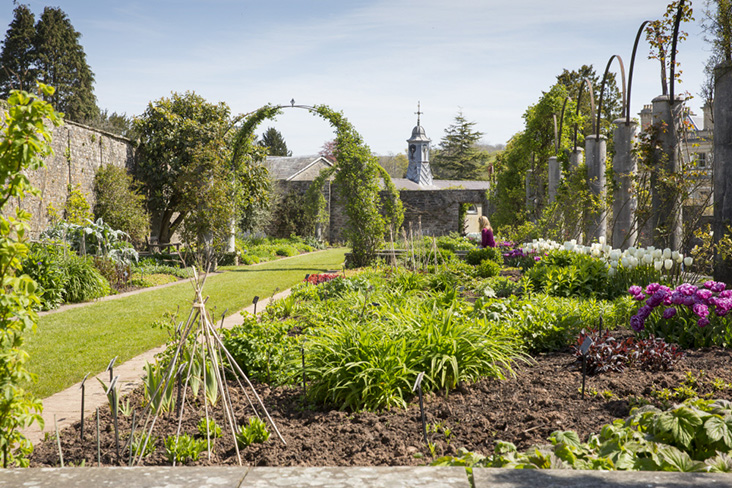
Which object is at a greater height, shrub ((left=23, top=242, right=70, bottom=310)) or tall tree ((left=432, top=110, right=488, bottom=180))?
tall tree ((left=432, top=110, right=488, bottom=180))

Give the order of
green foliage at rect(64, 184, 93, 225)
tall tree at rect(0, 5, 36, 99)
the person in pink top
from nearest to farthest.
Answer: the person in pink top → green foliage at rect(64, 184, 93, 225) → tall tree at rect(0, 5, 36, 99)

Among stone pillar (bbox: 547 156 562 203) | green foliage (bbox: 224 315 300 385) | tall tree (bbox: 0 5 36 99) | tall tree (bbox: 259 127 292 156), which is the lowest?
green foliage (bbox: 224 315 300 385)

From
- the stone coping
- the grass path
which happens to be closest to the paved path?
the grass path

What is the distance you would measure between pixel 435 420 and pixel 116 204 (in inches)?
452

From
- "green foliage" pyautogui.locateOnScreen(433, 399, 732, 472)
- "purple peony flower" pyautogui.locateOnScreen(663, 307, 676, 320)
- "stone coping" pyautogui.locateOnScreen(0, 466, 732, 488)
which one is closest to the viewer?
"stone coping" pyautogui.locateOnScreen(0, 466, 732, 488)

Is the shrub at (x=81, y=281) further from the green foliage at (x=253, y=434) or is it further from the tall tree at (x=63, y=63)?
the tall tree at (x=63, y=63)

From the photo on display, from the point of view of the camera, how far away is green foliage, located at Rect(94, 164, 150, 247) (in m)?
12.6

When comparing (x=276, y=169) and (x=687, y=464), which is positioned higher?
(x=276, y=169)

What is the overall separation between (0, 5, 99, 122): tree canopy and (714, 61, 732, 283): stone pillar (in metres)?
30.2

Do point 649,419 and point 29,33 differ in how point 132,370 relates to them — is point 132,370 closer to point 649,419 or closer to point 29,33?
point 649,419

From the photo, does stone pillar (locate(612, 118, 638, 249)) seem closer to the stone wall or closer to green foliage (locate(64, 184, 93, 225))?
the stone wall

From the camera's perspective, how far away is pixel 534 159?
50.9ft

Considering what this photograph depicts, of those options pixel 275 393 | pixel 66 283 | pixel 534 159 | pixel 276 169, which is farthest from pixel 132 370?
pixel 276 169

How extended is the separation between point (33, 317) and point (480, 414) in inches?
81.3
